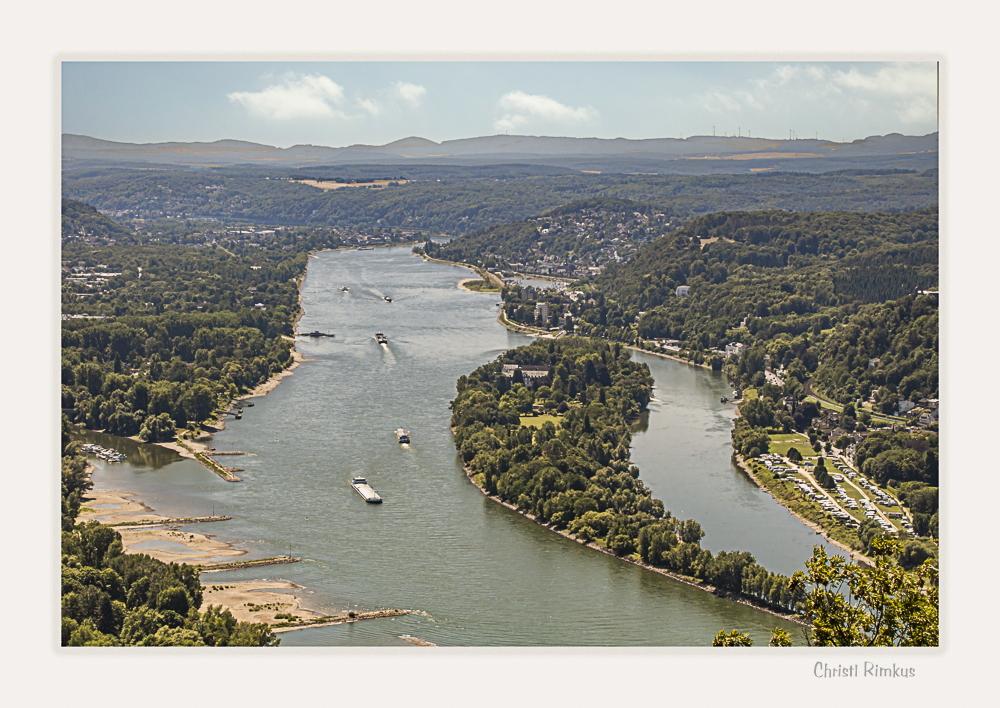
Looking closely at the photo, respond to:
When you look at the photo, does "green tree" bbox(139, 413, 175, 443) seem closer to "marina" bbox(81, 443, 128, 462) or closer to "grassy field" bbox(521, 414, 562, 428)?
"marina" bbox(81, 443, 128, 462)

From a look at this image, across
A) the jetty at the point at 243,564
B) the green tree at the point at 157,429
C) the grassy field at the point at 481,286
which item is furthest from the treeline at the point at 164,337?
the jetty at the point at 243,564

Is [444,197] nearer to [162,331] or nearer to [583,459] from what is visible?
[162,331]

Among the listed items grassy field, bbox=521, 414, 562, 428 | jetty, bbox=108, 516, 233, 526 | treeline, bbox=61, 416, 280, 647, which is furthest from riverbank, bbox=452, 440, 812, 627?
treeline, bbox=61, 416, 280, 647

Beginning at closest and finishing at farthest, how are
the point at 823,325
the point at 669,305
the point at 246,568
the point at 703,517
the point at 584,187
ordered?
the point at 246,568
the point at 703,517
the point at 823,325
the point at 669,305
the point at 584,187

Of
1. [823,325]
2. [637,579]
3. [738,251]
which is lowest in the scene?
[637,579]

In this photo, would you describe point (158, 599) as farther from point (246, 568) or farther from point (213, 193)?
point (213, 193)

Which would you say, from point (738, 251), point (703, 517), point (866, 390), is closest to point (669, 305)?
point (738, 251)

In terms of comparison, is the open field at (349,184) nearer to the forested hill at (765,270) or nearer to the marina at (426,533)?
the forested hill at (765,270)
